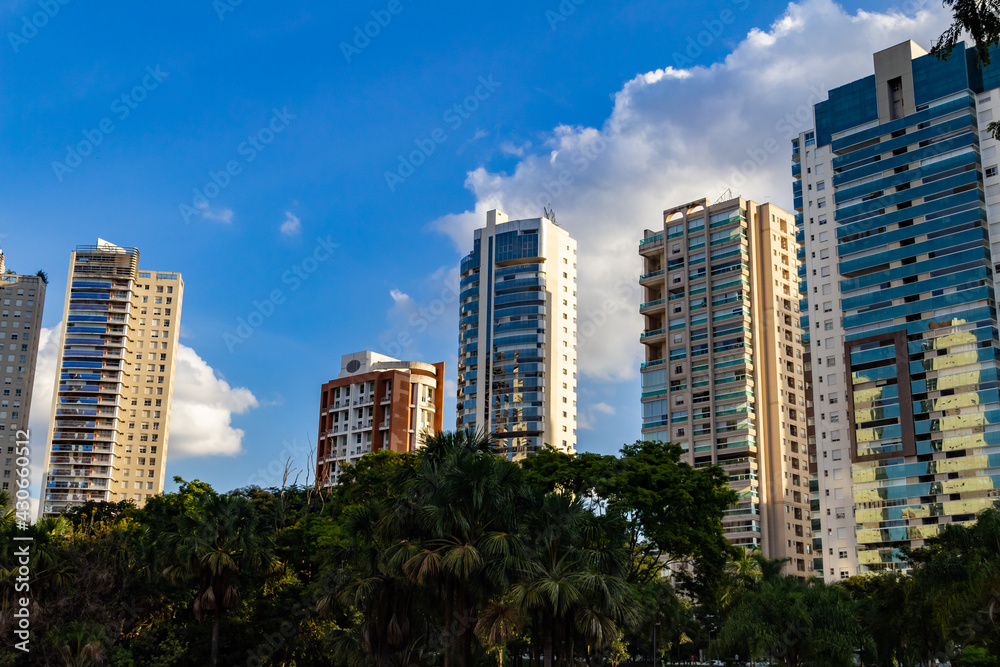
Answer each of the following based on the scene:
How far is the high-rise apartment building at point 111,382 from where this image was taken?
515 feet

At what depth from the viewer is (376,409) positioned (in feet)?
464

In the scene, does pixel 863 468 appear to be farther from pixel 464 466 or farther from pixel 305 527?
pixel 464 466

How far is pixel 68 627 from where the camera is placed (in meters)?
40.2

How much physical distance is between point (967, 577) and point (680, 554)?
50.4 ft

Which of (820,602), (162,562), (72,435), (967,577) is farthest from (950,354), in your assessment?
(72,435)

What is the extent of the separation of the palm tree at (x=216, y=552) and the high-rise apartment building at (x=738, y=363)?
82934mm

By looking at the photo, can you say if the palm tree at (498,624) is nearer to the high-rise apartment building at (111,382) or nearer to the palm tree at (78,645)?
the palm tree at (78,645)

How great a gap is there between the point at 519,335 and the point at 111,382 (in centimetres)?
7462

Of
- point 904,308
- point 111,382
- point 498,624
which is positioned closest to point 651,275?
point 904,308

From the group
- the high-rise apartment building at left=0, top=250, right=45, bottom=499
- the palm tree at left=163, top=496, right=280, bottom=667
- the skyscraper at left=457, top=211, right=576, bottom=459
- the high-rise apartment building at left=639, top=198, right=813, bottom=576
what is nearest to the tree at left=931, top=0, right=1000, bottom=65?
the palm tree at left=163, top=496, right=280, bottom=667

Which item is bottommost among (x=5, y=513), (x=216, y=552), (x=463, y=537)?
(x=216, y=552)

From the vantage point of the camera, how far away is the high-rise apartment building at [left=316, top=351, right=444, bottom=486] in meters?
140

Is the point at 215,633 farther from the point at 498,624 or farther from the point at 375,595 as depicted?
the point at 498,624

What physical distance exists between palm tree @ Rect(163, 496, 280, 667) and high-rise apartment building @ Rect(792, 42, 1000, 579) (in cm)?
6882
